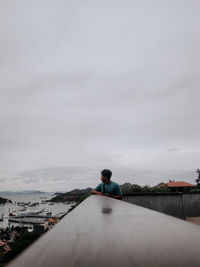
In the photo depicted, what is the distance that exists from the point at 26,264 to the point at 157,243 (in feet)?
0.77

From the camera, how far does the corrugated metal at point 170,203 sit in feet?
17.4

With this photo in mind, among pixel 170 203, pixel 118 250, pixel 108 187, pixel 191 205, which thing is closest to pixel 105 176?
pixel 108 187

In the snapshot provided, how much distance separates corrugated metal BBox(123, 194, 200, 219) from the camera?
5312 millimetres

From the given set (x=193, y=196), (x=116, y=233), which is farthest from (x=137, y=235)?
(x=193, y=196)

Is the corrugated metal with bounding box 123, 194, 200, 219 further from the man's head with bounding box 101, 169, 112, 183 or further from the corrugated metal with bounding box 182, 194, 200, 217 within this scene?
the man's head with bounding box 101, 169, 112, 183

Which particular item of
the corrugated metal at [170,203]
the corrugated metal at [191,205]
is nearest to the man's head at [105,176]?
the corrugated metal at [170,203]

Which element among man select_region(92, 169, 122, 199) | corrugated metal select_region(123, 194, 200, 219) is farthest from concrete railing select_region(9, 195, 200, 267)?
corrugated metal select_region(123, 194, 200, 219)

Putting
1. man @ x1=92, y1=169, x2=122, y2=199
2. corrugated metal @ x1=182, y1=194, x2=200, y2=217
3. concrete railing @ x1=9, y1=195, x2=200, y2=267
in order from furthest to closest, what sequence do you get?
corrugated metal @ x1=182, y1=194, x2=200, y2=217
man @ x1=92, y1=169, x2=122, y2=199
concrete railing @ x1=9, y1=195, x2=200, y2=267

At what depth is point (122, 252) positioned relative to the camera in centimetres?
30

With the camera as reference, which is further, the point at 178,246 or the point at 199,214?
the point at 199,214

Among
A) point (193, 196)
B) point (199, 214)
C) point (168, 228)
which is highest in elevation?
point (168, 228)

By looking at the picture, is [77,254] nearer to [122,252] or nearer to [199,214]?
[122,252]

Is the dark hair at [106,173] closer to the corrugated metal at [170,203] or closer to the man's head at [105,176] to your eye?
the man's head at [105,176]

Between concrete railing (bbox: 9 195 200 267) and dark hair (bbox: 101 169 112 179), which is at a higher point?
dark hair (bbox: 101 169 112 179)
